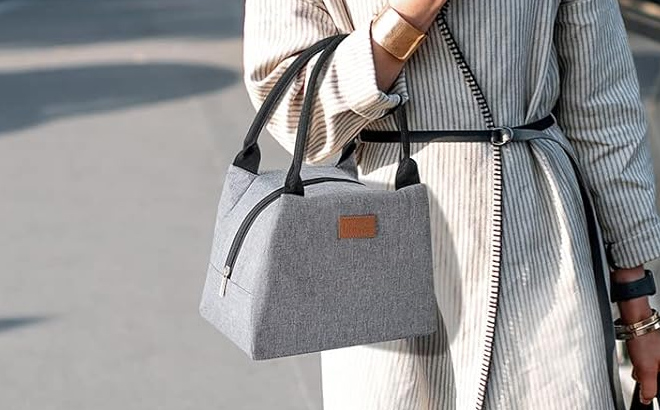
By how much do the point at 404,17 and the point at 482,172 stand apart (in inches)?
10.2

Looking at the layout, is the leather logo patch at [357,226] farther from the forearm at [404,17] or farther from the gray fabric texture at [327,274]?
the forearm at [404,17]

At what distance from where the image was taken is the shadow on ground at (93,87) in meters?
9.62

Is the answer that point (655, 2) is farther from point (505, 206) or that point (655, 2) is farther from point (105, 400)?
point (505, 206)

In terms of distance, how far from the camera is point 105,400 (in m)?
4.66

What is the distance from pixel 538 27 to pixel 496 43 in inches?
3.3

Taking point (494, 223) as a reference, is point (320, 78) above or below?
above

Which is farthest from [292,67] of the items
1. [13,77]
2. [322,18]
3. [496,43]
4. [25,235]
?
[13,77]

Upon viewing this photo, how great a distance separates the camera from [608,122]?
7.03ft

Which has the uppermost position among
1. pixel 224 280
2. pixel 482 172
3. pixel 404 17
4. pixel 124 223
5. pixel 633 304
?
pixel 404 17

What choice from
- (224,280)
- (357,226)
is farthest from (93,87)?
(357,226)

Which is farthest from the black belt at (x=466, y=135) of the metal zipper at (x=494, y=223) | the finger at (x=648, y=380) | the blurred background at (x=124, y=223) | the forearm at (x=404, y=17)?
the blurred background at (x=124, y=223)

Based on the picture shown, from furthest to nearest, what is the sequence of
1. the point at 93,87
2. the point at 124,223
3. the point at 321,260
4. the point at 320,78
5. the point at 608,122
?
the point at 93,87 < the point at 124,223 < the point at 608,122 < the point at 320,78 < the point at 321,260

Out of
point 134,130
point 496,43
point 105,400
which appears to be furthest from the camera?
point 134,130

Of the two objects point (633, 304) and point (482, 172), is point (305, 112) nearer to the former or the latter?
point (482, 172)
